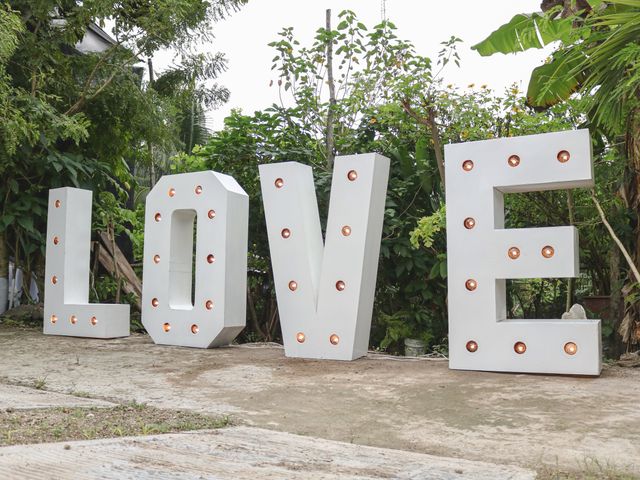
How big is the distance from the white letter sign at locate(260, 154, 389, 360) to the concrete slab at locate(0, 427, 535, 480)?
3125 mm

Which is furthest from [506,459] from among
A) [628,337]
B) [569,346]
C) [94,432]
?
[628,337]

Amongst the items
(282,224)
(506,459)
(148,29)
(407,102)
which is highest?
(148,29)

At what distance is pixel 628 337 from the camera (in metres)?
6.17

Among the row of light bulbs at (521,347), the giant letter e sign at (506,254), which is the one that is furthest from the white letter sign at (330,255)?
the row of light bulbs at (521,347)

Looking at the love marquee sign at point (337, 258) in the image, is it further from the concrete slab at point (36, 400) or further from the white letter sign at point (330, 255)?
the concrete slab at point (36, 400)

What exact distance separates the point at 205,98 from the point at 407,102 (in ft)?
51.7

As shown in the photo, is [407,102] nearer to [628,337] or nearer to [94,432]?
[628,337]

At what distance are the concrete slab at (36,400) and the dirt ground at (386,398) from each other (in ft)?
0.79

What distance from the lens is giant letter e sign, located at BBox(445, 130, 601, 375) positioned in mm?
5215

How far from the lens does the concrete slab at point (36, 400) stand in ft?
12.6

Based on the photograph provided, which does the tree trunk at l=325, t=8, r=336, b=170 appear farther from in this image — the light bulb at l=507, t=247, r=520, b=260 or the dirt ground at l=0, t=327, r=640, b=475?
the light bulb at l=507, t=247, r=520, b=260

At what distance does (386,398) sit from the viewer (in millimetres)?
4531

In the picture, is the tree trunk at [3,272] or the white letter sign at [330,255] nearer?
the white letter sign at [330,255]

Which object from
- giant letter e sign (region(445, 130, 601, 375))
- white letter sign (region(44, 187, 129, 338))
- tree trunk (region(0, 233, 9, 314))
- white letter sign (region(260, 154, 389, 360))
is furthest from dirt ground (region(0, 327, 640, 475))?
tree trunk (region(0, 233, 9, 314))
